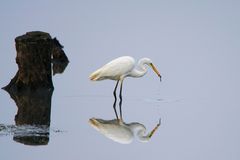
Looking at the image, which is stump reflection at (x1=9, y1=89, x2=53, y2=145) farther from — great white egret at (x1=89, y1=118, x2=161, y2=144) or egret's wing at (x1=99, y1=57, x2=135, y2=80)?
egret's wing at (x1=99, y1=57, x2=135, y2=80)

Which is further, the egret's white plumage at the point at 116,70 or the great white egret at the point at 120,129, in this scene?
the egret's white plumage at the point at 116,70

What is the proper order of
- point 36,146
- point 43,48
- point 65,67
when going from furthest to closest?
1. point 65,67
2. point 43,48
3. point 36,146

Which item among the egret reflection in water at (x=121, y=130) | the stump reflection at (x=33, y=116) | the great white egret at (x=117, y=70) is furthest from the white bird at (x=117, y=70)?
the egret reflection in water at (x=121, y=130)

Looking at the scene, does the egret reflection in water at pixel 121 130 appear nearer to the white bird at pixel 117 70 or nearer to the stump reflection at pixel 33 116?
the stump reflection at pixel 33 116

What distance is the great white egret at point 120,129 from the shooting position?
14547mm

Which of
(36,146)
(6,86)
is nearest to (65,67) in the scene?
(6,86)

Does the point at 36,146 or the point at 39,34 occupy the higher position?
the point at 39,34

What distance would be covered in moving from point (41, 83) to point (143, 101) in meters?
3.22

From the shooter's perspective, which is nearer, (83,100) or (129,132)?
(129,132)

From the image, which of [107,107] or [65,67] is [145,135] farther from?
[65,67]

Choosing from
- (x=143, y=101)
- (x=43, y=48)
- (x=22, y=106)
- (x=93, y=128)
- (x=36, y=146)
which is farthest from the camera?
(x=43, y=48)

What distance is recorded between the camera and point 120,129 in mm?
15398

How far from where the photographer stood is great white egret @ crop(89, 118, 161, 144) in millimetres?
14547

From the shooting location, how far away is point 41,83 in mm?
22734
